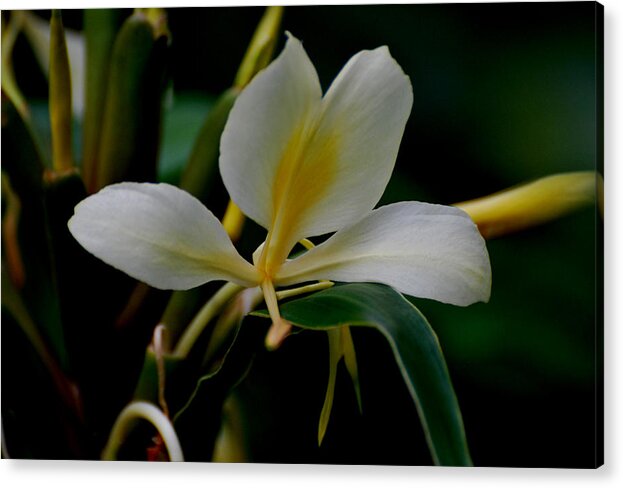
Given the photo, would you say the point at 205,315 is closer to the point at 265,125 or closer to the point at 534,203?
the point at 265,125

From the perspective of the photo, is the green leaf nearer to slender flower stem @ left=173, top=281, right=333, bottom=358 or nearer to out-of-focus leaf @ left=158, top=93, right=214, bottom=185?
slender flower stem @ left=173, top=281, right=333, bottom=358

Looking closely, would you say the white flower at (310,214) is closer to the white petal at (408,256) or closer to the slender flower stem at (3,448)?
the white petal at (408,256)

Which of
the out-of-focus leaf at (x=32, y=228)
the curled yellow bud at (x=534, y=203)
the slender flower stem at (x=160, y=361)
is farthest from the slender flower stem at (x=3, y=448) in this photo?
the curled yellow bud at (x=534, y=203)

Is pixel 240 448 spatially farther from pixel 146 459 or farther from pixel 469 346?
pixel 469 346

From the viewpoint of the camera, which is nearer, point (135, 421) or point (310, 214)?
point (310, 214)

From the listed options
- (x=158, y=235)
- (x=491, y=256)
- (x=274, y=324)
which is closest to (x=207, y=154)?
(x=158, y=235)

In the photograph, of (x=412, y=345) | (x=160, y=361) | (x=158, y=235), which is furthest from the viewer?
(x=160, y=361)
